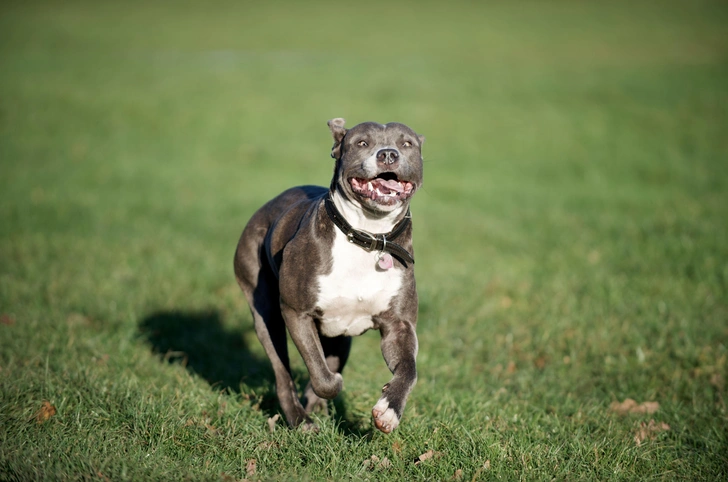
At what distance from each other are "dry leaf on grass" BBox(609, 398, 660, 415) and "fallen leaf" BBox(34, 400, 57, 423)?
4.31 m

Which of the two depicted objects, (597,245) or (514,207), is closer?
(597,245)

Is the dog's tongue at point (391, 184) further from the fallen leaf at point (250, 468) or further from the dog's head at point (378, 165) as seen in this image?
the fallen leaf at point (250, 468)

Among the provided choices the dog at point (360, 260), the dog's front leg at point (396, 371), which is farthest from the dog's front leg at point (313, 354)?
the dog's front leg at point (396, 371)

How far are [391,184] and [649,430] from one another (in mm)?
2836

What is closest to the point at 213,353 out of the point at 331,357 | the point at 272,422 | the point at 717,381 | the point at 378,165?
the point at 331,357

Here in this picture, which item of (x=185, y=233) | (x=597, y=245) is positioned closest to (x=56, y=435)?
(x=185, y=233)

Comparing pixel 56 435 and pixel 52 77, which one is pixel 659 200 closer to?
pixel 56 435

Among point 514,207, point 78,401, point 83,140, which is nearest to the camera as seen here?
point 78,401

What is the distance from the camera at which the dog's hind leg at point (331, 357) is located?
5867mm

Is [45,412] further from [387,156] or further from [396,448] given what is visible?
[387,156]

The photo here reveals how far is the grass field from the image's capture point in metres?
→ 5.00

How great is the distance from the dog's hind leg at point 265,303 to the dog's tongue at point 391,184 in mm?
1504

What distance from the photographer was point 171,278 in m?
9.77

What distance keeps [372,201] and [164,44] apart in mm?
31600
